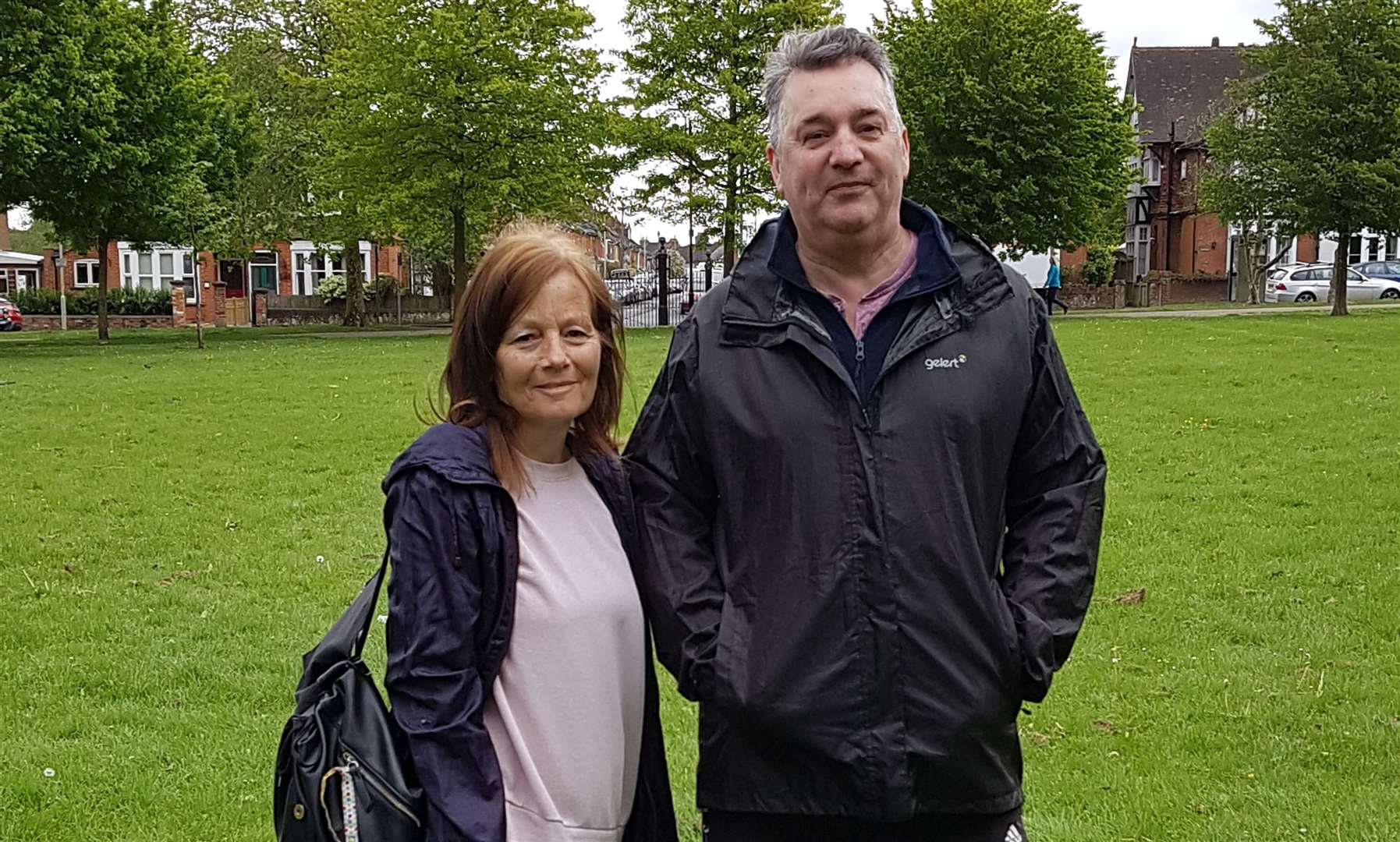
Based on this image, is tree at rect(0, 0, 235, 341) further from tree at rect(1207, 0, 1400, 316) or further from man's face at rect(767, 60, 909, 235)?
man's face at rect(767, 60, 909, 235)

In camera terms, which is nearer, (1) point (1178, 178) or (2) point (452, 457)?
(2) point (452, 457)

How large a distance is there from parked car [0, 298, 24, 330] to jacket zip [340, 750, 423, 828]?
151ft

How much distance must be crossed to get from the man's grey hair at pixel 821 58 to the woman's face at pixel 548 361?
55cm

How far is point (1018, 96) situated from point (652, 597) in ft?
106

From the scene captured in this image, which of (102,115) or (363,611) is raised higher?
(102,115)

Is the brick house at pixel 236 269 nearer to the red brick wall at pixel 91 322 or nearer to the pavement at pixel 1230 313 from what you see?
the red brick wall at pixel 91 322

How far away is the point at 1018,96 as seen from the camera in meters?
32.8

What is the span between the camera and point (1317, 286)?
1695 inches

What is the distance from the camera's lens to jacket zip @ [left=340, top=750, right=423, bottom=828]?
7.80ft

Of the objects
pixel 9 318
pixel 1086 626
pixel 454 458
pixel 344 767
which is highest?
pixel 454 458

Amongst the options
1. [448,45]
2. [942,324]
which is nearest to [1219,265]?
[448,45]

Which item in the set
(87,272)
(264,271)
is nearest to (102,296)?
(264,271)

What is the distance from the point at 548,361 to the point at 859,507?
2.42 ft

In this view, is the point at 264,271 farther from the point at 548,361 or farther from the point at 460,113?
the point at 548,361
